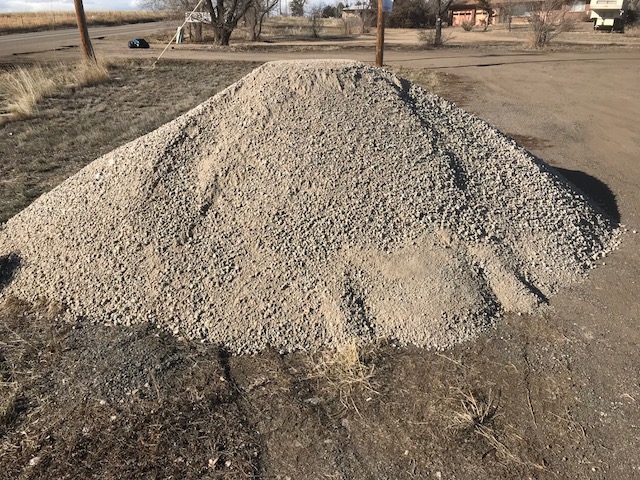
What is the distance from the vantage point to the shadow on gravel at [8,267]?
157 inches

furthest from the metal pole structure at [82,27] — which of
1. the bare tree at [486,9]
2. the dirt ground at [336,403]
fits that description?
the bare tree at [486,9]

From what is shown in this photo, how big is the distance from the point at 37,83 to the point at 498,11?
41.9 m

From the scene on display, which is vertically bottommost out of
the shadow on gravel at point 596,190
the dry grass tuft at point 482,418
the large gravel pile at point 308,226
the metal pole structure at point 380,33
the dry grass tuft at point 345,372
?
the dry grass tuft at point 482,418

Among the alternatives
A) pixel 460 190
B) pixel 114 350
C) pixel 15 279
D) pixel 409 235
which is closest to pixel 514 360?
pixel 409 235

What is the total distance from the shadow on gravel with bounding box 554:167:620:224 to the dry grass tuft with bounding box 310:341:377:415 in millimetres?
3535

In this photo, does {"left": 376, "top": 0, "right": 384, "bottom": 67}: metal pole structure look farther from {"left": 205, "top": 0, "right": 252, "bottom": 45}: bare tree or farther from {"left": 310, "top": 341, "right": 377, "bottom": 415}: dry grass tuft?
{"left": 205, "top": 0, "right": 252, "bottom": 45}: bare tree

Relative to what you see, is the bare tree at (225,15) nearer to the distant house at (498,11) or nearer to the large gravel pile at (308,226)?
the large gravel pile at (308,226)

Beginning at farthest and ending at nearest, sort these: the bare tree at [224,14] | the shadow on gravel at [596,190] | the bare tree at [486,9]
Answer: the bare tree at [486,9], the bare tree at [224,14], the shadow on gravel at [596,190]

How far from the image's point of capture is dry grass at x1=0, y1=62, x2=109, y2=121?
34.0ft

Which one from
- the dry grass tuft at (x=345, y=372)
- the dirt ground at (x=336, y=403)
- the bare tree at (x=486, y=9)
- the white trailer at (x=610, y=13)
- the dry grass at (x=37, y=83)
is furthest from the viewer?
the bare tree at (x=486, y=9)

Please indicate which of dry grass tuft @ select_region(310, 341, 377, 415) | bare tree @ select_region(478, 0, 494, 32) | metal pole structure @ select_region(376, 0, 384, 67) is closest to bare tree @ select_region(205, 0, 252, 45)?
metal pole structure @ select_region(376, 0, 384, 67)

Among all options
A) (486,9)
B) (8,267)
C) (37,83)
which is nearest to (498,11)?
(486,9)

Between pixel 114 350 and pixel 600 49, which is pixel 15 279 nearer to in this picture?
pixel 114 350

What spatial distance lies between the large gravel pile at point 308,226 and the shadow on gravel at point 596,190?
0.78 meters
